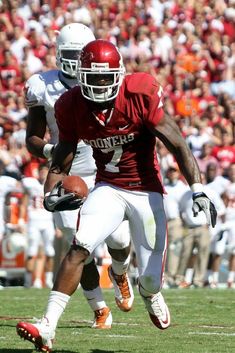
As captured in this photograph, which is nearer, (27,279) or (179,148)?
(179,148)

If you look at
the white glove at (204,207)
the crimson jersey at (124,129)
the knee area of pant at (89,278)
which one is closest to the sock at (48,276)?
the knee area of pant at (89,278)

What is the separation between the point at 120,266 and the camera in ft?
21.8

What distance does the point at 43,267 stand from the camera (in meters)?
12.1

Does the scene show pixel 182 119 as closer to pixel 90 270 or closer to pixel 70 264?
pixel 90 270

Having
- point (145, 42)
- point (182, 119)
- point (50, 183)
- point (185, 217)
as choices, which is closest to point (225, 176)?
point (185, 217)

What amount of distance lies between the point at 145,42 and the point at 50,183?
1105cm

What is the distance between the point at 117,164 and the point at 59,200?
419 mm

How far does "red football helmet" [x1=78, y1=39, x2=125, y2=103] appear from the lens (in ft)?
17.2

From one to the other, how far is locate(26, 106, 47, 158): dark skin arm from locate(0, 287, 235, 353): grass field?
3.87 ft

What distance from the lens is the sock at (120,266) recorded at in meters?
6.61

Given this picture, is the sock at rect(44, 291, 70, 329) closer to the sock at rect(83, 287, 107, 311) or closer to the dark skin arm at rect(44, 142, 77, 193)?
the dark skin arm at rect(44, 142, 77, 193)

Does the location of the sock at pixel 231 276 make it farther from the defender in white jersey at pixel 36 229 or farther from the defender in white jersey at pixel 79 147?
the defender in white jersey at pixel 79 147

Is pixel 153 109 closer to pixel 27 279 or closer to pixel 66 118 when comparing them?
pixel 66 118

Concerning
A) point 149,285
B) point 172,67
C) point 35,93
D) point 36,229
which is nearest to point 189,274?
point 36,229
